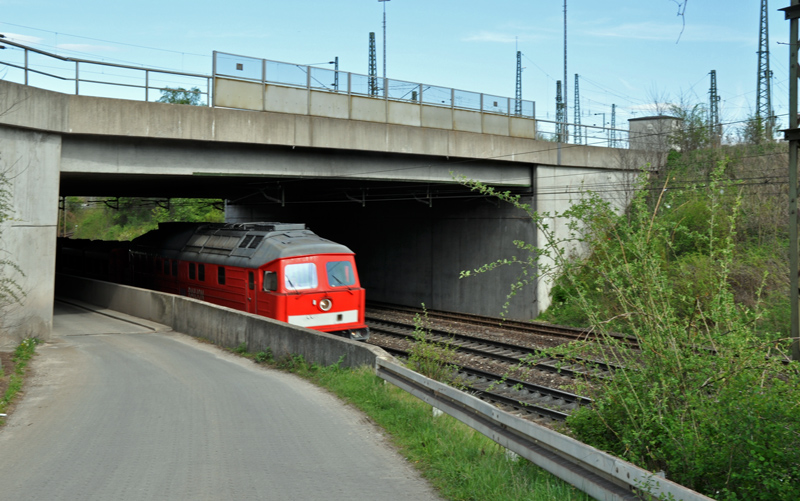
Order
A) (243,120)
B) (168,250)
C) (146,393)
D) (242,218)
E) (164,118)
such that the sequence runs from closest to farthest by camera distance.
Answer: (146,393), (164,118), (243,120), (168,250), (242,218)

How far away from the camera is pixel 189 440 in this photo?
8234mm

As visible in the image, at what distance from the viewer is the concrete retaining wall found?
12.5m

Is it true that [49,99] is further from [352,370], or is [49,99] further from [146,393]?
[352,370]

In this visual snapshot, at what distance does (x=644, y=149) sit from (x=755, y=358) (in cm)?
2617

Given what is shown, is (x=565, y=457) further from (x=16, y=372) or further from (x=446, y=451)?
(x=16, y=372)

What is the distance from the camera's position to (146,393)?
1087cm

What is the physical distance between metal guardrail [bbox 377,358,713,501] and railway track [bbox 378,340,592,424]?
417 centimetres

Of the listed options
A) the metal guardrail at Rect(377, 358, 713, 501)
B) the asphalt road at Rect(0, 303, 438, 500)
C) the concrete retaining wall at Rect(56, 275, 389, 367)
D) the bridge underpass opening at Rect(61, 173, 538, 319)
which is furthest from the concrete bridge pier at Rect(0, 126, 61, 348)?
the metal guardrail at Rect(377, 358, 713, 501)

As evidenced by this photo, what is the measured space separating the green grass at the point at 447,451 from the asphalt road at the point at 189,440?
0.21 m

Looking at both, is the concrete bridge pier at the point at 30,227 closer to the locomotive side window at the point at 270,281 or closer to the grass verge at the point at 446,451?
the locomotive side window at the point at 270,281

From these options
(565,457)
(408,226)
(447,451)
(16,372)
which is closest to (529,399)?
(447,451)

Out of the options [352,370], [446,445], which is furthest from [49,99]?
[446,445]

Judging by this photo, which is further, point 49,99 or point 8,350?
point 49,99

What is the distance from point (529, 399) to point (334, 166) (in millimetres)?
11068
